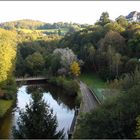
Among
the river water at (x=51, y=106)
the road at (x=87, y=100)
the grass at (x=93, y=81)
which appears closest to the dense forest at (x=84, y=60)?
the grass at (x=93, y=81)

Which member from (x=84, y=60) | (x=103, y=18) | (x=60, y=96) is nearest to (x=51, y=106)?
(x=60, y=96)

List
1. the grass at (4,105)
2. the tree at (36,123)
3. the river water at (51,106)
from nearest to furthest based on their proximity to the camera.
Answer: the tree at (36,123)
the river water at (51,106)
the grass at (4,105)

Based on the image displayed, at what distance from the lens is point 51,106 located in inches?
2105

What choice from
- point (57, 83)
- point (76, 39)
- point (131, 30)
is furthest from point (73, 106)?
point (76, 39)

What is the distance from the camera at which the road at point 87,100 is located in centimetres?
4588

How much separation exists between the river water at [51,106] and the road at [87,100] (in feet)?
6.63

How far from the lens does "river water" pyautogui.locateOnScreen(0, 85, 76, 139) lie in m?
41.2

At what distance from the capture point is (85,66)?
77125mm

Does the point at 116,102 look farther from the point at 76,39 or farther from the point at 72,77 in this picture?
the point at 76,39

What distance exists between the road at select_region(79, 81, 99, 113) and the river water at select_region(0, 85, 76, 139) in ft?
6.63

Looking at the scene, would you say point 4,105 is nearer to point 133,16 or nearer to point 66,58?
point 66,58

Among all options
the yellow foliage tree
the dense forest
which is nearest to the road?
the dense forest

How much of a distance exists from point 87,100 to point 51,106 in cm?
585

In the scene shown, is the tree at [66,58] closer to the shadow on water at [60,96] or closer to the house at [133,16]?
the shadow on water at [60,96]
